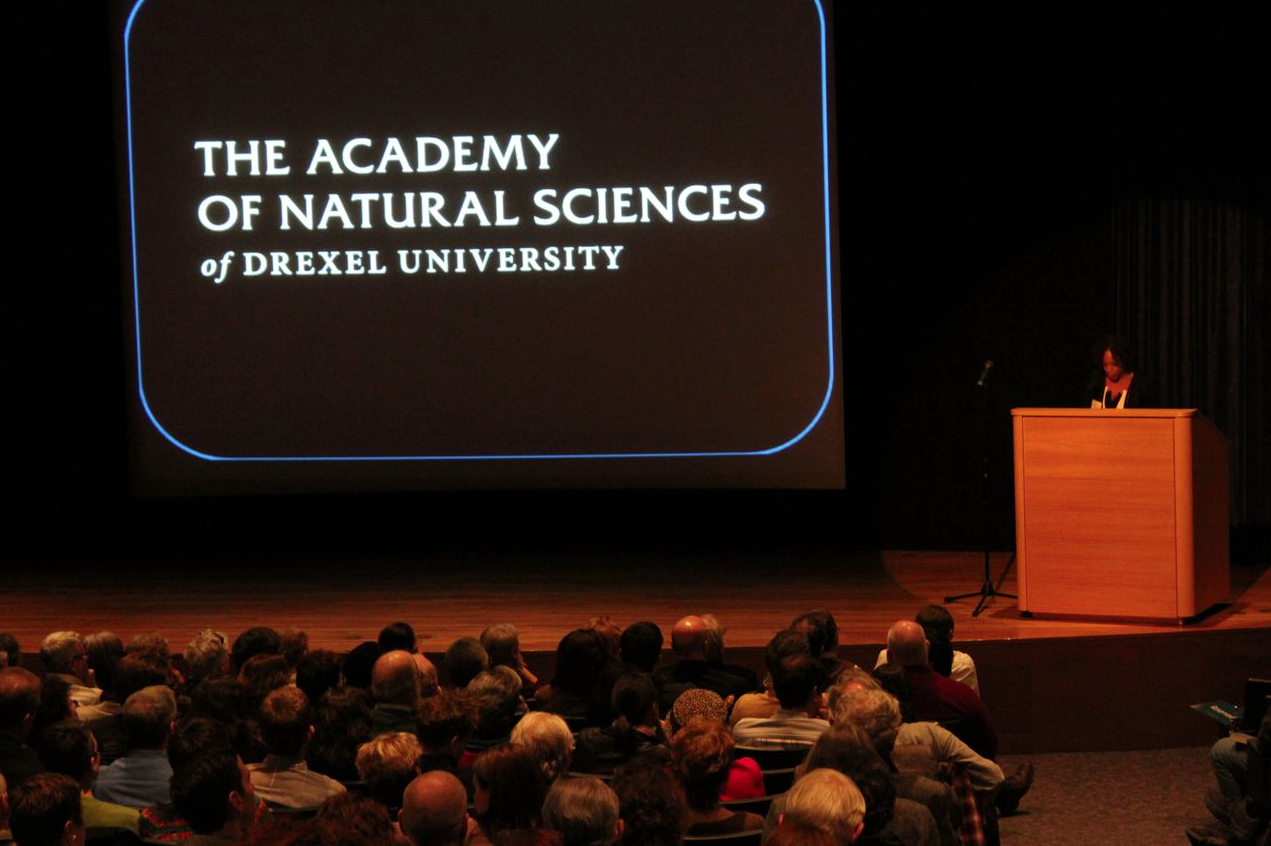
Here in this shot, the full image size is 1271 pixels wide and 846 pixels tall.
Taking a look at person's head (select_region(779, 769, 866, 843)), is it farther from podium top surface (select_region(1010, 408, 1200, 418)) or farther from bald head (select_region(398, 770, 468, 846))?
podium top surface (select_region(1010, 408, 1200, 418))

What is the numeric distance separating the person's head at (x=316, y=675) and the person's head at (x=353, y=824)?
1474 mm

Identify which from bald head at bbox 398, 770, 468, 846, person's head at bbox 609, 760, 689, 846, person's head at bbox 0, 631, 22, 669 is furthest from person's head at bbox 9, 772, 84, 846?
person's head at bbox 0, 631, 22, 669

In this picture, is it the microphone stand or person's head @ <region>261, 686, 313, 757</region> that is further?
the microphone stand

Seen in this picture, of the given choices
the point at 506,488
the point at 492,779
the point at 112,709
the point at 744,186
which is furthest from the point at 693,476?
the point at 492,779

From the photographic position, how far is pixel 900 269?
750 centimetres

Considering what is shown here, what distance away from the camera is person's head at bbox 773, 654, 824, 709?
150 inches

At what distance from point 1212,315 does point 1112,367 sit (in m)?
1.34

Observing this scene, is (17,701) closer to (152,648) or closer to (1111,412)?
(152,648)

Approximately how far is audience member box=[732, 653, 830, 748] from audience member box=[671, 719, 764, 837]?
2.30 ft

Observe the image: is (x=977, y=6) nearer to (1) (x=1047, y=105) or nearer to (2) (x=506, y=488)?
(1) (x=1047, y=105)

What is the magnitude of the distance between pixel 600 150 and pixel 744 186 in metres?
0.70

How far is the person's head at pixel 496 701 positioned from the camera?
375cm

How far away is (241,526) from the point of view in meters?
8.13

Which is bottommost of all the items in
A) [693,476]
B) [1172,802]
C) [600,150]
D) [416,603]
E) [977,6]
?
[1172,802]
